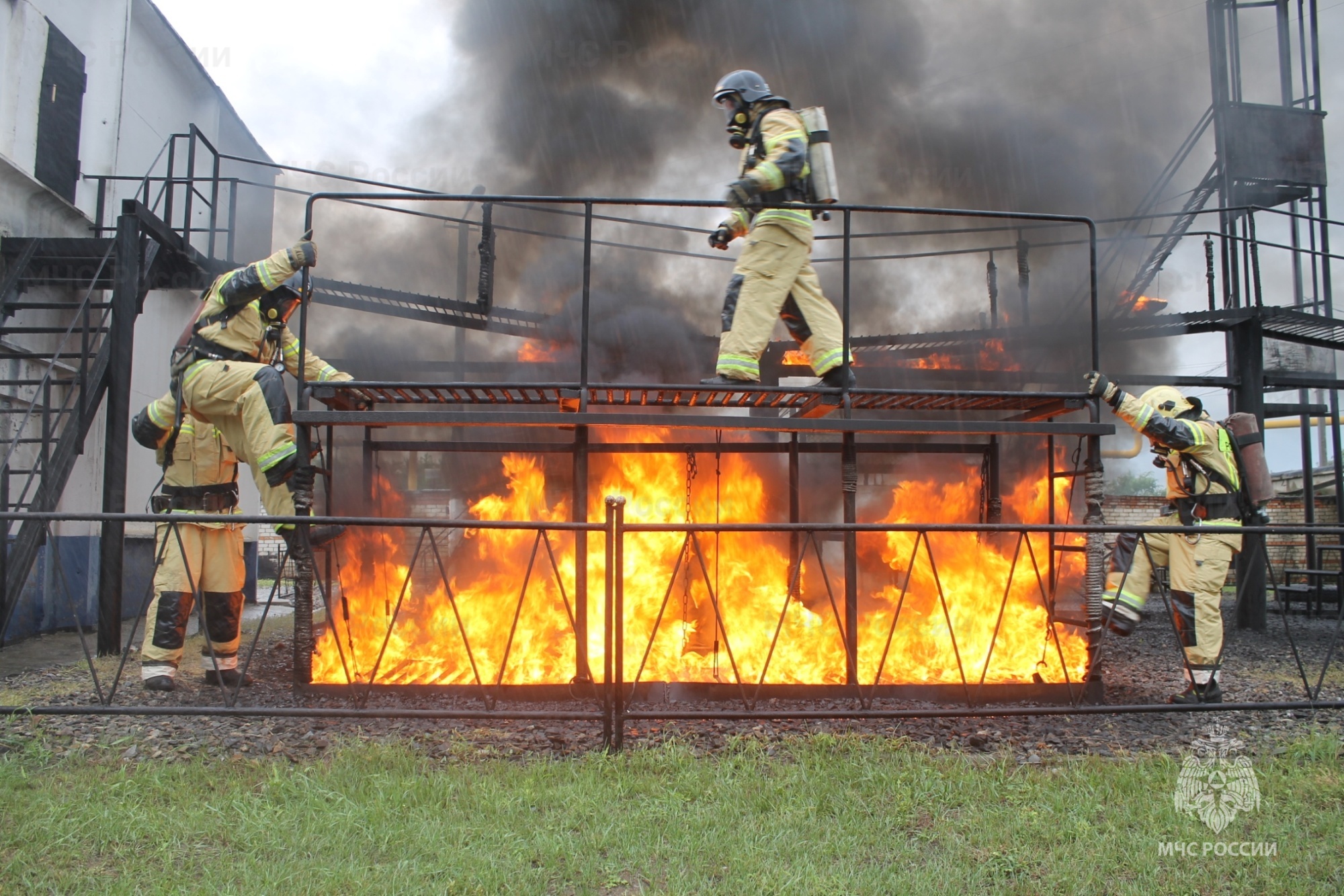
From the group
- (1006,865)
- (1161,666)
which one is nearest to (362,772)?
(1006,865)

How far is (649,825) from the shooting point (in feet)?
10.1

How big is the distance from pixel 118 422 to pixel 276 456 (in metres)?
2.45

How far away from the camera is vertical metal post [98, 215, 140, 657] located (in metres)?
6.28

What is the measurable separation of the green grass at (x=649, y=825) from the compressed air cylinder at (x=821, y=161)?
3.51 metres

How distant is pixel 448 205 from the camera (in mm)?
11148

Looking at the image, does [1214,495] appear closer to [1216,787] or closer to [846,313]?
[1216,787]

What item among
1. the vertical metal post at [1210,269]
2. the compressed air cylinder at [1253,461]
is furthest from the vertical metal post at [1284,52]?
the compressed air cylinder at [1253,461]

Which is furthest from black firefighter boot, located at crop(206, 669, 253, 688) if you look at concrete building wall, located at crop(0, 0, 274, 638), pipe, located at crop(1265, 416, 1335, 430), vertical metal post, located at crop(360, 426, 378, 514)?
pipe, located at crop(1265, 416, 1335, 430)

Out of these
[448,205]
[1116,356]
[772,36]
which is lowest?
[1116,356]

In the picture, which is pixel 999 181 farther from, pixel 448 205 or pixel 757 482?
pixel 448 205

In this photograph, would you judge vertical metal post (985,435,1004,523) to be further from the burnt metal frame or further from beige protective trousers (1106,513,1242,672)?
the burnt metal frame

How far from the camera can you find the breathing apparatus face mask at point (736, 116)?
209 inches

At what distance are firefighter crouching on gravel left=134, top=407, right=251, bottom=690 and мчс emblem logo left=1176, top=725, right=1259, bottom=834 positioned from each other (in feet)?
18.0

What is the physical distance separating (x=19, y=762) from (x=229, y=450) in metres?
2.56
